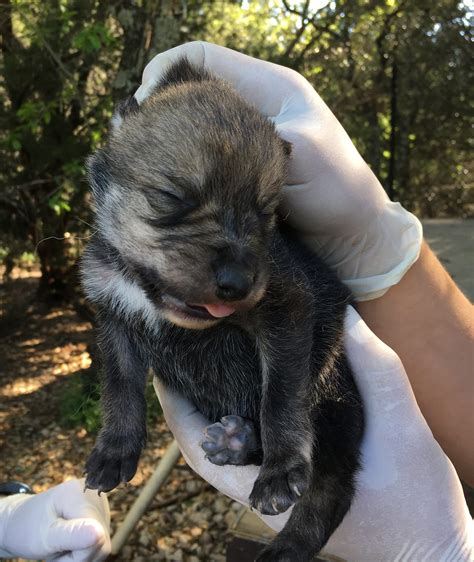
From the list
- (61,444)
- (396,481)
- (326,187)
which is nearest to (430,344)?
(396,481)

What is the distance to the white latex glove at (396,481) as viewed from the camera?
253cm

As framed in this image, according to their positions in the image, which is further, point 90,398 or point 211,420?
point 90,398

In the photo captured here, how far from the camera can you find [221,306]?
80.4 inches

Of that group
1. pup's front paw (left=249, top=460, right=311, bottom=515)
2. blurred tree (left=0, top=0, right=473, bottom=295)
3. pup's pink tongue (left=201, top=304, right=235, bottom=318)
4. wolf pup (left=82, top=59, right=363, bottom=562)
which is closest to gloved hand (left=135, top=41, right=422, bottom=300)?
wolf pup (left=82, top=59, right=363, bottom=562)

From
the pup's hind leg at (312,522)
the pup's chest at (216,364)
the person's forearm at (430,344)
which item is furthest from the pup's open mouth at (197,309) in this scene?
the person's forearm at (430,344)

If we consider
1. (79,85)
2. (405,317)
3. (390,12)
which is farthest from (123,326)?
(390,12)

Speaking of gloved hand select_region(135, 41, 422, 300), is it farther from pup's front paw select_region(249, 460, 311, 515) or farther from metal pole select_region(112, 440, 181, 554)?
metal pole select_region(112, 440, 181, 554)

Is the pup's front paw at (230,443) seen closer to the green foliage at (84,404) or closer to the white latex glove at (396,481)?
the white latex glove at (396,481)

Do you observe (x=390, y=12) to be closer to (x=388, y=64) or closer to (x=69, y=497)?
(x=388, y=64)

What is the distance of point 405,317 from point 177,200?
1.44m

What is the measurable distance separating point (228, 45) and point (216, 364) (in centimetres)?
579

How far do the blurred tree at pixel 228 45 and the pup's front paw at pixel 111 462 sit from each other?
1.87 metres

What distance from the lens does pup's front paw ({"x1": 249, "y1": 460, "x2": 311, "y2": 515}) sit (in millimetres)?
2088

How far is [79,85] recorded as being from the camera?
580 cm
